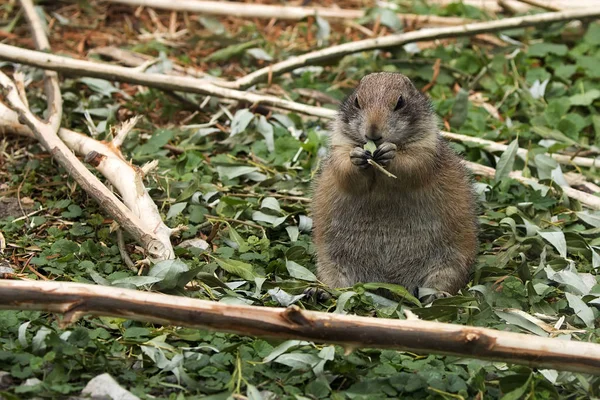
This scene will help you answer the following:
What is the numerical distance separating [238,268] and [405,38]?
339 cm

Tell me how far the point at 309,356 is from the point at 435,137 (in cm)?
170

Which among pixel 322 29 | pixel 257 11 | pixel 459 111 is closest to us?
pixel 459 111

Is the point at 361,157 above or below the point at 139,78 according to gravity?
above

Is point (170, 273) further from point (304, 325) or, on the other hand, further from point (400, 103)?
point (400, 103)

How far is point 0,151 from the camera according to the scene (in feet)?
21.7

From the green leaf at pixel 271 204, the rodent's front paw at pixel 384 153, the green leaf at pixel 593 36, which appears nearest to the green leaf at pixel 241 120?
the green leaf at pixel 271 204

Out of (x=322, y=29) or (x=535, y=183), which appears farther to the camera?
(x=322, y=29)

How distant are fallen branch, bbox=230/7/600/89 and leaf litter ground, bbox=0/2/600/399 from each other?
33 cm

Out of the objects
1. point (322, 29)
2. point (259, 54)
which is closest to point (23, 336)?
point (259, 54)

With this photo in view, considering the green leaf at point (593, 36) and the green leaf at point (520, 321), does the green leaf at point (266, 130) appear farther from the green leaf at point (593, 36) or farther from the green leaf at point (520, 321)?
the green leaf at point (593, 36)

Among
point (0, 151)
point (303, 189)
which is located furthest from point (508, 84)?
point (0, 151)

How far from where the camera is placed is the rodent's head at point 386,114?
504cm

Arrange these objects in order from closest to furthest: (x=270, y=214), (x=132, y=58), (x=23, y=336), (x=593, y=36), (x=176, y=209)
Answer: (x=23, y=336) < (x=176, y=209) < (x=270, y=214) < (x=132, y=58) < (x=593, y=36)

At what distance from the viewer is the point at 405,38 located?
789 cm
